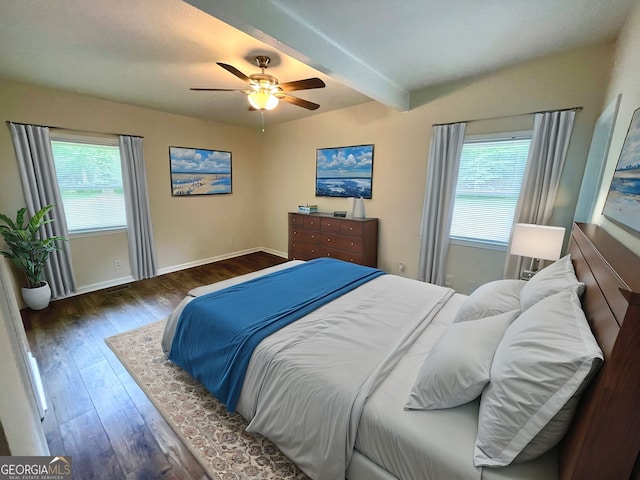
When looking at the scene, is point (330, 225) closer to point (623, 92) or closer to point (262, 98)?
point (262, 98)

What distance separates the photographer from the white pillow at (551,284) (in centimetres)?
124

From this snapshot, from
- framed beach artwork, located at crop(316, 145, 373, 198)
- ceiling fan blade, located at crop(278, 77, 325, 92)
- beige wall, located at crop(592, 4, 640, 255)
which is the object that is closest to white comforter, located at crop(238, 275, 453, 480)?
beige wall, located at crop(592, 4, 640, 255)

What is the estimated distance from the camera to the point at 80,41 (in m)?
2.07

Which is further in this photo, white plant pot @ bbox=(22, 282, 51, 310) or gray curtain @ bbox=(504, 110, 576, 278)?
white plant pot @ bbox=(22, 282, 51, 310)

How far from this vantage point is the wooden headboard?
0.68 metres

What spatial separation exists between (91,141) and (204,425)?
3.77 m

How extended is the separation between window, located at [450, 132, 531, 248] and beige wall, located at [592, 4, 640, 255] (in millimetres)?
796

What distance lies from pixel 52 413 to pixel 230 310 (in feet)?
4.27

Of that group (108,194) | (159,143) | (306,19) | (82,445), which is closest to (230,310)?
(82,445)

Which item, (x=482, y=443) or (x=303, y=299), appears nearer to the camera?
(x=482, y=443)

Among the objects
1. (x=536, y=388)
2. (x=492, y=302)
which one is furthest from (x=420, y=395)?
(x=492, y=302)

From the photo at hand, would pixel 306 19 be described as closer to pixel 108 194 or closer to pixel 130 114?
pixel 130 114

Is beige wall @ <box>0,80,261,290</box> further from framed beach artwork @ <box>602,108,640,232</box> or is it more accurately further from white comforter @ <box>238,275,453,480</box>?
framed beach artwork @ <box>602,108,640,232</box>

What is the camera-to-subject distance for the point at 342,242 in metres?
3.95
